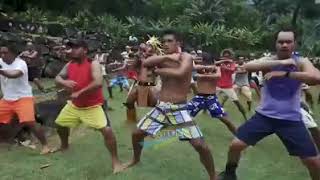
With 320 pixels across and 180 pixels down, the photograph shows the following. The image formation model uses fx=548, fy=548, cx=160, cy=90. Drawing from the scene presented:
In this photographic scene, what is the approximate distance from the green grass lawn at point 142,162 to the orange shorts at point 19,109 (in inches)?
18.8

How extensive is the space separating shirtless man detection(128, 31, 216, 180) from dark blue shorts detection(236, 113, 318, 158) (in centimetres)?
58

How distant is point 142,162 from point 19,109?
1.67m

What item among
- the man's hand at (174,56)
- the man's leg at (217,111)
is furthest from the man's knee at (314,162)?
the man's leg at (217,111)

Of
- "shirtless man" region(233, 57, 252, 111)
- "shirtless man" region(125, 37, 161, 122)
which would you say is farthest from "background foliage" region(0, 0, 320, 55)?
"shirtless man" region(125, 37, 161, 122)

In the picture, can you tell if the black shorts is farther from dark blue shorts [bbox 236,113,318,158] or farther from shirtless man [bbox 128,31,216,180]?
dark blue shorts [bbox 236,113,318,158]

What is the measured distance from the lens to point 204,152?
557cm

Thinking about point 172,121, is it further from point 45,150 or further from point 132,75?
point 132,75

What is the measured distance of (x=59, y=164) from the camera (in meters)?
6.46

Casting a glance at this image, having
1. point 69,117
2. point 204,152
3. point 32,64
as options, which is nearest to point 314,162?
point 204,152

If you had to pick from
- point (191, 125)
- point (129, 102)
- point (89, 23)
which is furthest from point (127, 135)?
point (89, 23)

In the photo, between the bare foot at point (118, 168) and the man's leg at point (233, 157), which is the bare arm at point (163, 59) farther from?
the bare foot at point (118, 168)

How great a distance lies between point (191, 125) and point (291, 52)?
1.34m

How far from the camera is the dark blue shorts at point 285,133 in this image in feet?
16.1

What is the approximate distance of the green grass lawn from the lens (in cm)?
611
